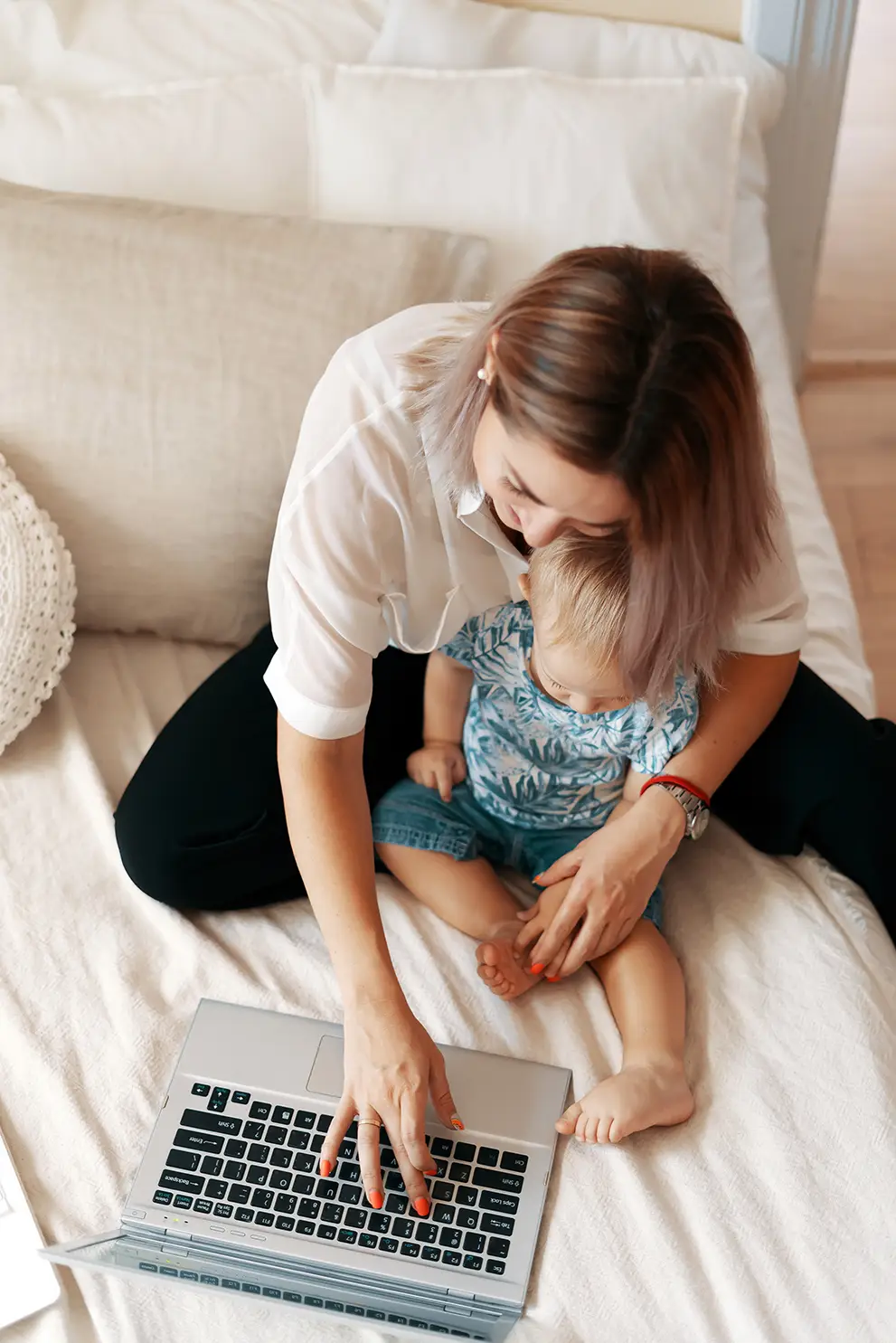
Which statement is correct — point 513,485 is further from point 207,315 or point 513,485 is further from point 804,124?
point 804,124

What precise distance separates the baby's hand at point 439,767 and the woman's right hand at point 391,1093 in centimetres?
28

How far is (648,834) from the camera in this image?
111 centimetres

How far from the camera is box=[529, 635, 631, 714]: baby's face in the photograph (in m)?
0.99

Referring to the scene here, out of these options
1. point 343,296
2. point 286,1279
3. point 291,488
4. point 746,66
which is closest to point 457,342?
point 291,488

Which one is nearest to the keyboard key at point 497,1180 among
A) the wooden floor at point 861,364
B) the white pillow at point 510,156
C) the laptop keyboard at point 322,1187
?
the laptop keyboard at point 322,1187

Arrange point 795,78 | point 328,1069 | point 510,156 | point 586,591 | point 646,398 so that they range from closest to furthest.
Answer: point 646,398 < point 586,591 < point 328,1069 < point 510,156 < point 795,78

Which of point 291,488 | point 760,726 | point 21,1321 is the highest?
point 291,488

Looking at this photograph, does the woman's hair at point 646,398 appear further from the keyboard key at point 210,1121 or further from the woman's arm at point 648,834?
the keyboard key at point 210,1121

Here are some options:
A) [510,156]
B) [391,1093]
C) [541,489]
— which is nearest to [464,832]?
[391,1093]

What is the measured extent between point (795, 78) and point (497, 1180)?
1402 millimetres

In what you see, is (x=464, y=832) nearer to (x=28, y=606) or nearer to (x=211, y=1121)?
(x=211, y=1121)

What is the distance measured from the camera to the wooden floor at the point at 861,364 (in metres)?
2.00

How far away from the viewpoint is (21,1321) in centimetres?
93

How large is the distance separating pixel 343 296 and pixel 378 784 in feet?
1.61
